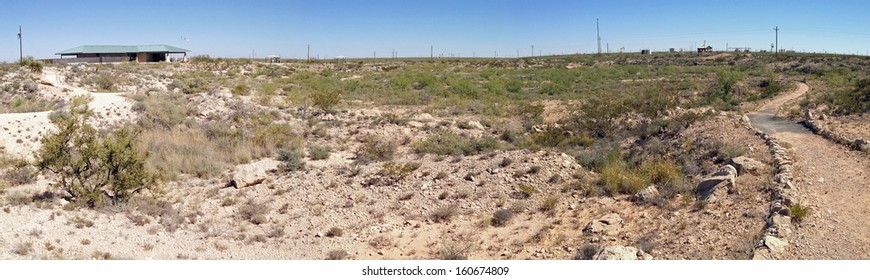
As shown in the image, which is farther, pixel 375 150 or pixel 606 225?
pixel 375 150

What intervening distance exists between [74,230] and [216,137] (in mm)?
8726

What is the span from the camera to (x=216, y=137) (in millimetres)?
16859

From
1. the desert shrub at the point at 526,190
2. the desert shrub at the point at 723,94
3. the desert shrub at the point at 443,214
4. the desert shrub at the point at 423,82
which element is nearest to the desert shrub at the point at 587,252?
the desert shrub at the point at 443,214

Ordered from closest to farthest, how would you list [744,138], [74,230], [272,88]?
1. [74,230]
2. [744,138]
3. [272,88]

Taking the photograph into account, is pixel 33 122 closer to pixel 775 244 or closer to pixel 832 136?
pixel 775 244

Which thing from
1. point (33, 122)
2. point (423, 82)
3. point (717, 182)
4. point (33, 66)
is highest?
point (33, 66)

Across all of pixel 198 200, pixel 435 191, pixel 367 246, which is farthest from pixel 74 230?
pixel 435 191

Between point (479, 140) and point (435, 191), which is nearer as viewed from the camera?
point (435, 191)

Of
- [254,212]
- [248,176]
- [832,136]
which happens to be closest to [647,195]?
[254,212]

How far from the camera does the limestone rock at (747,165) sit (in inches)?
429

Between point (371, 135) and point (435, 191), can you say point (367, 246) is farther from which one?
point (371, 135)

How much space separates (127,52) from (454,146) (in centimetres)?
4777

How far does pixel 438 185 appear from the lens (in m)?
11.6

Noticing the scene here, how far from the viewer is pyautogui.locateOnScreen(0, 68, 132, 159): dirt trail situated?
14332 millimetres
